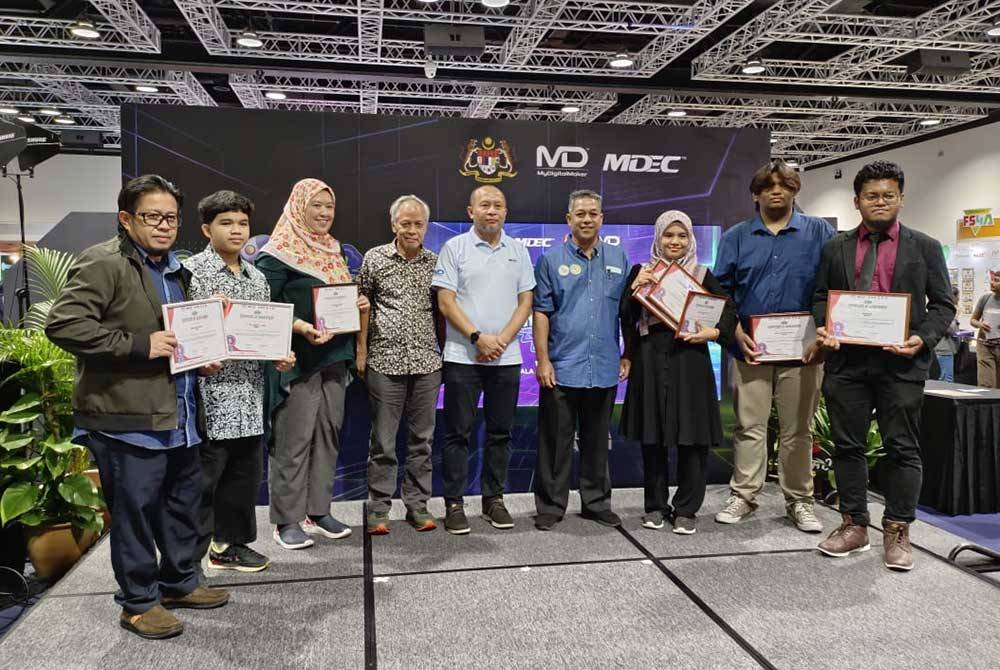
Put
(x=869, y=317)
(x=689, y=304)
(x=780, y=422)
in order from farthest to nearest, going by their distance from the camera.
→ 1. (x=780, y=422)
2. (x=689, y=304)
3. (x=869, y=317)

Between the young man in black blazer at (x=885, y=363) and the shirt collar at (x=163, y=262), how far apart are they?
270cm

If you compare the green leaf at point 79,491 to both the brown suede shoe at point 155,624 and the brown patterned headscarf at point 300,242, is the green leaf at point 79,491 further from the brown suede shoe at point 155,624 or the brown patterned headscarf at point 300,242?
the brown patterned headscarf at point 300,242

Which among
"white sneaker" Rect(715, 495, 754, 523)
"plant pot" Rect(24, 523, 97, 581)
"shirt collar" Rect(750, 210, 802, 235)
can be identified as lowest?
"plant pot" Rect(24, 523, 97, 581)

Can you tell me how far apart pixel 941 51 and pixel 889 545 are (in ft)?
27.8

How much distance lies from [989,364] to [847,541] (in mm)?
5619

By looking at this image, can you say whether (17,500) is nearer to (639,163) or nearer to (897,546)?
(639,163)

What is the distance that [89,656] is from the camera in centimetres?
229

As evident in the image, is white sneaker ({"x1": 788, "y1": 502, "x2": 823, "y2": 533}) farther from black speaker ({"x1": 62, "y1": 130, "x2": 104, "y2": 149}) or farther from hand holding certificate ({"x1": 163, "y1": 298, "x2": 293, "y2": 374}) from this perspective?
black speaker ({"x1": 62, "y1": 130, "x2": 104, "y2": 149})

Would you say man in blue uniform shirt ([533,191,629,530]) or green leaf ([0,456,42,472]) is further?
man in blue uniform shirt ([533,191,629,530])

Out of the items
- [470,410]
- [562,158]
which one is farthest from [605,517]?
[562,158]

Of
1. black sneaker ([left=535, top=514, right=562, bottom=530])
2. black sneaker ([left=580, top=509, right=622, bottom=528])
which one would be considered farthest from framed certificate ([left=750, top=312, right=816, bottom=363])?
black sneaker ([left=535, top=514, right=562, bottom=530])

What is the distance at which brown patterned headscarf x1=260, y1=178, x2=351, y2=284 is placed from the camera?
3.13 metres

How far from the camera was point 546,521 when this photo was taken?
355cm

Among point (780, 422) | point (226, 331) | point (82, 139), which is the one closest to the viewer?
point (226, 331)
